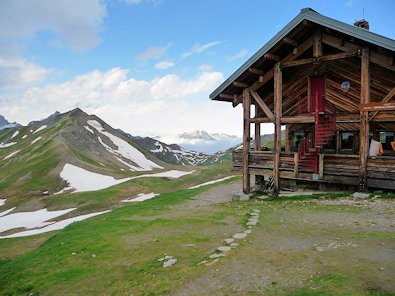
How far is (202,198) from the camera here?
26000 millimetres

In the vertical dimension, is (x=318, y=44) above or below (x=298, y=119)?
above

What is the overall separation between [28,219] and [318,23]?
35.4 metres

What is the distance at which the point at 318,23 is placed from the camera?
63.5 feet

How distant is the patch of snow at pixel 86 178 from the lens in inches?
2016

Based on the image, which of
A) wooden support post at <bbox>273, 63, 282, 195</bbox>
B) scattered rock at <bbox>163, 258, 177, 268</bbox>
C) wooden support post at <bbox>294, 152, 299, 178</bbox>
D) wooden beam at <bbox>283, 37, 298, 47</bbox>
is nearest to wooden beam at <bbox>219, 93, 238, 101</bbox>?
wooden support post at <bbox>273, 63, 282, 195</bbox>

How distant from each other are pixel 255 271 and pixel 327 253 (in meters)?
2.38

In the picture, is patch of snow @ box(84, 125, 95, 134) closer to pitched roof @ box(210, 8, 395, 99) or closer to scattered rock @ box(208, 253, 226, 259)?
pitched roof @ box(210, 8, 395, 99)

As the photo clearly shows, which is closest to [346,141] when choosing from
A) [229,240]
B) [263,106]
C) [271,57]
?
[263,106]

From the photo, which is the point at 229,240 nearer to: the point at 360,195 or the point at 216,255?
the point at 216,255

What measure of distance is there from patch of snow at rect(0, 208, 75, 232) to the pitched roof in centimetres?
2362

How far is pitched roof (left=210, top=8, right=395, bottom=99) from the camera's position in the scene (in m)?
17.2

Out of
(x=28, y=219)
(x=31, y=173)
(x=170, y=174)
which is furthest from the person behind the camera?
(x=31, y=173)

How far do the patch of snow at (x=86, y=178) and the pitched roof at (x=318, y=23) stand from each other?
32400mm

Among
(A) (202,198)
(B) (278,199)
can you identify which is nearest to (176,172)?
(A) (202,198)
